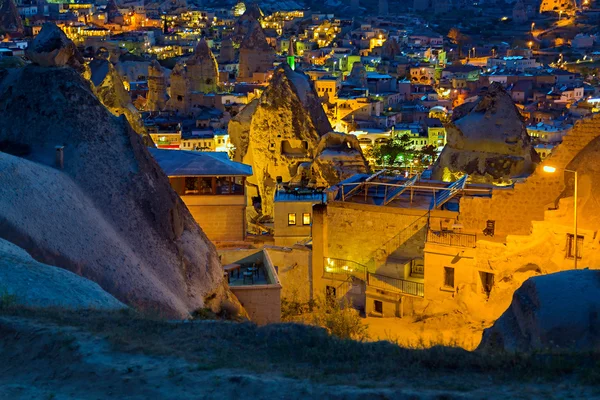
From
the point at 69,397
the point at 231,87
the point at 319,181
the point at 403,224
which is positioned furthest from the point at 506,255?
the point at 231,87

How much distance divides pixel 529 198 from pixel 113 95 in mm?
21961

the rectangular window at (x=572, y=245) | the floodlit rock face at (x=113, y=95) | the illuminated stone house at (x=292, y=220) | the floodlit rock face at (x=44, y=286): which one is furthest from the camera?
the floodlit rock face at (x=113, y=95)

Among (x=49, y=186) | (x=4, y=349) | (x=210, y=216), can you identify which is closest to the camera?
(x=4, y=349)

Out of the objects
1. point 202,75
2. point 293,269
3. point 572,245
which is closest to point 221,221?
point 293,269

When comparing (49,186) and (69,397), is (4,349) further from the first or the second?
(49,186)

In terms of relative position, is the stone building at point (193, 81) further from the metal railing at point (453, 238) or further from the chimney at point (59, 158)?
the chimney at point (59, 158)

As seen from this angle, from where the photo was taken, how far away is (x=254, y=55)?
7744 centimetres

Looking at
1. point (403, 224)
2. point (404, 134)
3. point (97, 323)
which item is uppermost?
point (97, 323)

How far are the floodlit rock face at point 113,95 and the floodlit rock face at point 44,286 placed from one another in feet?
67.2

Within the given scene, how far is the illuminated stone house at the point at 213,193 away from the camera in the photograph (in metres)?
19.0

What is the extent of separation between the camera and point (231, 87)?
7231 cm

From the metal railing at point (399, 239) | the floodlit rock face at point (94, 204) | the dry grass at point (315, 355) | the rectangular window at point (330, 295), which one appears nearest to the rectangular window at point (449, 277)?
the metal railing at point (399, 239)

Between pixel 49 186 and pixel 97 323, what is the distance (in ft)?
14.8

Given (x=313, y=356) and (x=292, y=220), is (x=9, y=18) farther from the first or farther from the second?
(x=313, y=356)
